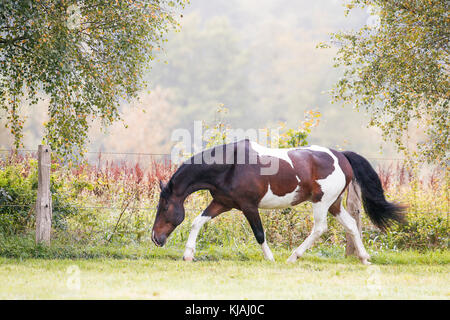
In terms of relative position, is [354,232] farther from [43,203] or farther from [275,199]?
[43,203]

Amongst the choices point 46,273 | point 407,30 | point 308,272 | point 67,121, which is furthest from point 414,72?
point 46,273

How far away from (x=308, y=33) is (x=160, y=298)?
61.3m

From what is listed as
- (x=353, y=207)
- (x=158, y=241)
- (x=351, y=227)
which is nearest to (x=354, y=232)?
(x=351, y=227)

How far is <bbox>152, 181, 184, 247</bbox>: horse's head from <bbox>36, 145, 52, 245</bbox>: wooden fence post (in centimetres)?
180

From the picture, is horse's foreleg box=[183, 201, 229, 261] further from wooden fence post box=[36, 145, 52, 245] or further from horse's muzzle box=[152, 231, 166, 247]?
wooden fence post box=[36, 145, 52, 245]

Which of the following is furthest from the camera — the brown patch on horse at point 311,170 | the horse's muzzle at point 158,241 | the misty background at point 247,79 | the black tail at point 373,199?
the misty background at point 247,79

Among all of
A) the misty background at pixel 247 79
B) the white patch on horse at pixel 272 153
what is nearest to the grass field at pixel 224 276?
the white patch on horse at pixel 272 153

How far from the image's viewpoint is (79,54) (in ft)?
29.5

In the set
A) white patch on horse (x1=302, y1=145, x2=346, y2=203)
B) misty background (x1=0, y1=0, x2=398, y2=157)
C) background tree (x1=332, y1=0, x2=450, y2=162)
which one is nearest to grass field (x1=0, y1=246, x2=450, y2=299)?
white patch on horse (x1=302, y1=145, x2=346, y2=203)

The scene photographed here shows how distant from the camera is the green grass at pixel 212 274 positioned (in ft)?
17.4

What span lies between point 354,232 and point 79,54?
5270mm

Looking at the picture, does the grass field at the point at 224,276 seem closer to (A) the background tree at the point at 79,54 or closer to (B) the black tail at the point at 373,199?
(B) the black tail at the point at 373,199

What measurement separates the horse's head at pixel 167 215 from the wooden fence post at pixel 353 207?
2.77m
